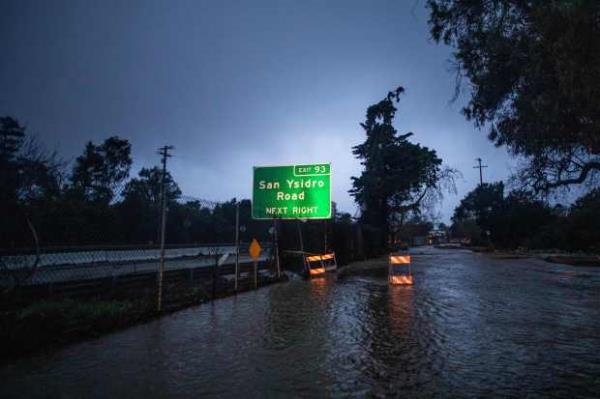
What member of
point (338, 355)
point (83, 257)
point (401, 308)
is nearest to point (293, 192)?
point (83, 257)

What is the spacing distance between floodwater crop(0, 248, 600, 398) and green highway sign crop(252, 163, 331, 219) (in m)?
7.43

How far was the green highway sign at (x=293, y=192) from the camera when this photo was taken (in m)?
16.3

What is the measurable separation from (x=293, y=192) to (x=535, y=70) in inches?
405

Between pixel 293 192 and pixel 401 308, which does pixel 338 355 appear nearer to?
pixel 401 308

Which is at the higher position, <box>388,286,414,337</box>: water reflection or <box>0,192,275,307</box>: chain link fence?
<box>0,192,275,307</box>: chain link fence

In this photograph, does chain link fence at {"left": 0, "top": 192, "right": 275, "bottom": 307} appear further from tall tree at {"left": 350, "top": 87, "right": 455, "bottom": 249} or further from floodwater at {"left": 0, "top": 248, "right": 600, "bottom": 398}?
tall tree at {"left": 350, "top": 87, "right": 455, "bottom": 249}

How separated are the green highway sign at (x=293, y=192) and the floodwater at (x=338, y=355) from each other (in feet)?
24.4

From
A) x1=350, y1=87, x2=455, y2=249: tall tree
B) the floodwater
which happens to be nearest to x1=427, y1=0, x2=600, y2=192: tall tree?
the floodwater

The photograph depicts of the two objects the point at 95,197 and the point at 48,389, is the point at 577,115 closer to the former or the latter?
the point at 48,389

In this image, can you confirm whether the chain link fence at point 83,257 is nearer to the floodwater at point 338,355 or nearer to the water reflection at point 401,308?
the floodwater at point 338,355

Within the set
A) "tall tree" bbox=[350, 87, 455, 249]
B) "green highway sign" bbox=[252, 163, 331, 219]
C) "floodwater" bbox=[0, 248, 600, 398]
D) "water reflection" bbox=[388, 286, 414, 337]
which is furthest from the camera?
"tall tree" bbox=[350, 87, 455, 249]

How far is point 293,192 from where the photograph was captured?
16.5 meters

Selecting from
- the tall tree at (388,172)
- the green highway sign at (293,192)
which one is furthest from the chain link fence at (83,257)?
the tall tree at (388,172)

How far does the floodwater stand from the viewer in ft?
13.1
